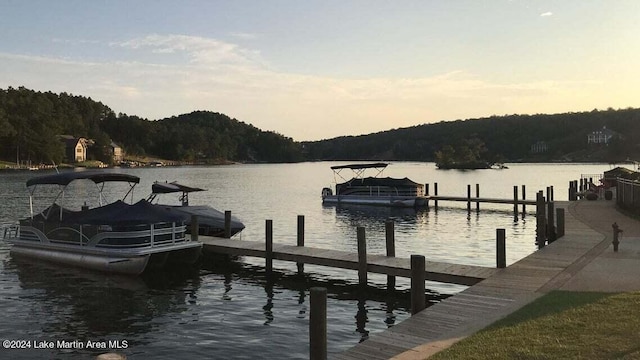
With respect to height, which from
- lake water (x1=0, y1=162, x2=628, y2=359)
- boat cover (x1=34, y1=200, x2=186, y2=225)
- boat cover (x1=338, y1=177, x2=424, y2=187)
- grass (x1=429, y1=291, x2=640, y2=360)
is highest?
boat cover (x1=338, y1=177, x2=424, y2=187)

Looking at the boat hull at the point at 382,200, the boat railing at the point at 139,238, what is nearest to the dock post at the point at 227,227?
the boat railing at the point at 139,238

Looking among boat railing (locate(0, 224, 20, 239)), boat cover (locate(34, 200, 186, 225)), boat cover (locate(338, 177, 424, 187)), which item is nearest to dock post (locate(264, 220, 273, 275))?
boat cover (locate(34, 200, 186, 225))

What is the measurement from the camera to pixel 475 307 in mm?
12516

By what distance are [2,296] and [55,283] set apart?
213 centimetres

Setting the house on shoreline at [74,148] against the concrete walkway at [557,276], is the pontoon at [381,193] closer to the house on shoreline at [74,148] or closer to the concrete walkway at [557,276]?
the concrete walkway at [557,276]

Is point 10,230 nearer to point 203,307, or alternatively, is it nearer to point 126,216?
point 126,216

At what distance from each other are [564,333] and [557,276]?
5.99 m

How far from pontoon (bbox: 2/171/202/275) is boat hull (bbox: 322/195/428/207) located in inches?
1366

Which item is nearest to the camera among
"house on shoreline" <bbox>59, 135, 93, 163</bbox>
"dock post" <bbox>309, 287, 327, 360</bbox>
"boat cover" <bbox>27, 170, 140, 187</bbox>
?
"dock post" <bbox>309, 287, 327, 360</bbox>

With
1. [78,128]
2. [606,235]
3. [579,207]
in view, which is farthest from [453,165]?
[606,235]

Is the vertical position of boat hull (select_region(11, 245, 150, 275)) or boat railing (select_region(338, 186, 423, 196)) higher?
boat railing (select_region(338, 186, 423, 196))

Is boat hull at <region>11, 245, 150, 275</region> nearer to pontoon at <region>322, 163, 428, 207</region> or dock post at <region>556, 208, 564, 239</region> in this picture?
dock post at <region>556, 208, 564, 239</region>

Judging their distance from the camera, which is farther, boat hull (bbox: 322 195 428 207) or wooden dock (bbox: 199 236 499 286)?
boat hull (bbox: 322 195 428 207)

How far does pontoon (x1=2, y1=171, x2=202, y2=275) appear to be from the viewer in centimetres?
2231
